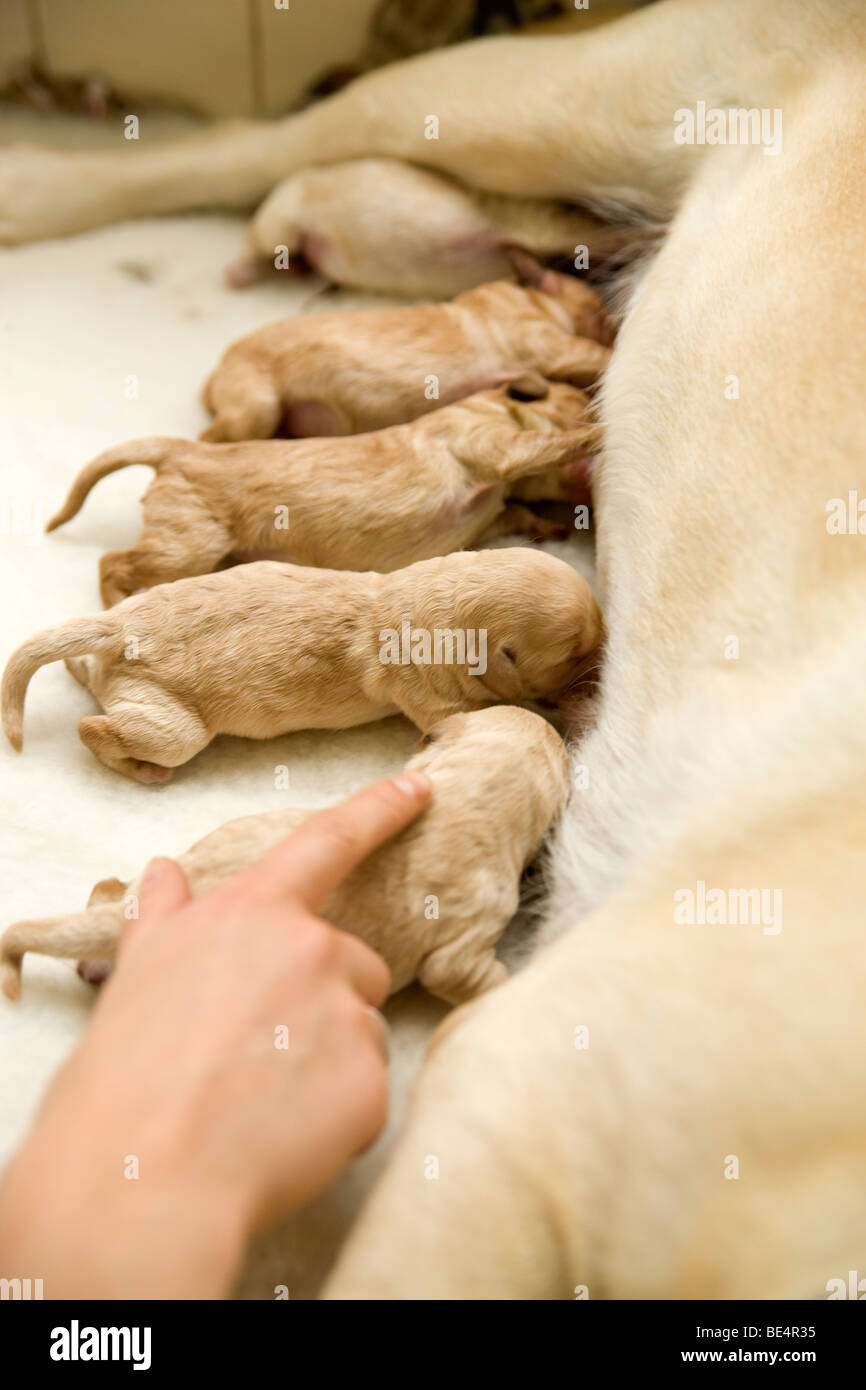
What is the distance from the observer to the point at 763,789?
3.02 ft

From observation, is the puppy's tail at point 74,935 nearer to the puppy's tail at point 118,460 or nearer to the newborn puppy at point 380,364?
the puppy's tail at point 118,460

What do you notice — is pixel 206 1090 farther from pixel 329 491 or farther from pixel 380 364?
pixel 380 364

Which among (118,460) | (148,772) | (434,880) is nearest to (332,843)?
(434,880)

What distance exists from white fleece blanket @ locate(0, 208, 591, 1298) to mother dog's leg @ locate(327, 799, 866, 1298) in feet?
0.58

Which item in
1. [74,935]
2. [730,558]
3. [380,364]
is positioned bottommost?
[74,935]

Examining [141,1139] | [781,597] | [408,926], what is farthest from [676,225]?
[141,1139]

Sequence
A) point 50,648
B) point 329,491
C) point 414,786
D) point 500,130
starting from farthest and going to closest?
point 500,130 < point 329,491 < point 50,648 < point 414,786

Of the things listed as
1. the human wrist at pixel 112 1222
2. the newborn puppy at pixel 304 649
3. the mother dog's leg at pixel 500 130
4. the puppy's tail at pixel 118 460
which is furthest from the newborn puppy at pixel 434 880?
the mother dog's leg at pixel 500 130

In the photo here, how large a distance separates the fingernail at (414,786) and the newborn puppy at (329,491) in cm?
43

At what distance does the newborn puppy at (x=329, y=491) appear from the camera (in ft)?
4.49

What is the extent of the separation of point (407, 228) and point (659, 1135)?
1406 millimetres

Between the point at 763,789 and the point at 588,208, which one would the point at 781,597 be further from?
the point at 588,208

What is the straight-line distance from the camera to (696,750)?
100 centimetres
